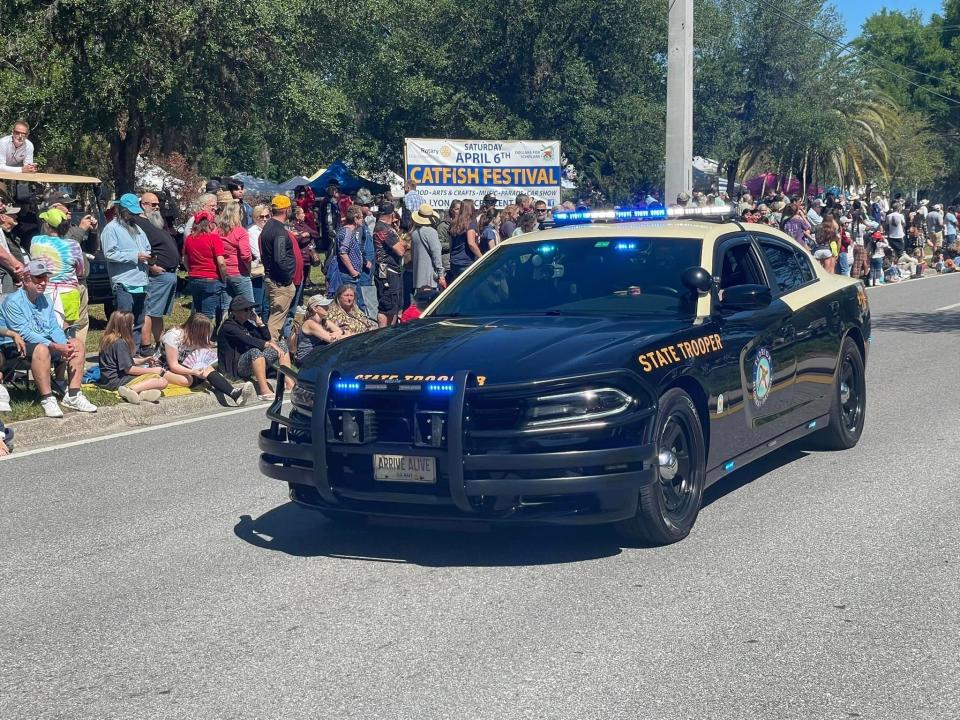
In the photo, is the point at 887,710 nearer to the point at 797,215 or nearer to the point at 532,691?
the point at 532,691

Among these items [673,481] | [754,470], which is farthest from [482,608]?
[754,470]

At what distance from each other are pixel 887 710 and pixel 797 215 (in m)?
19.3

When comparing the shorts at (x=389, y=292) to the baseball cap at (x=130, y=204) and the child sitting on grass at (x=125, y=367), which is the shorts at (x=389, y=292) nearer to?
the baseball cap at (x=130, y=204)

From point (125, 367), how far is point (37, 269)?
171 cm

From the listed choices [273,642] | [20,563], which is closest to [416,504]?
[273,642]

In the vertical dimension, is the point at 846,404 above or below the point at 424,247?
below

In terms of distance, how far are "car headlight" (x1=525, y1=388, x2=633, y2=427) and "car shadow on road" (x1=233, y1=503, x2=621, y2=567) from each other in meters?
0.59

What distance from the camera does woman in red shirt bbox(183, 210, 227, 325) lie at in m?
14.2

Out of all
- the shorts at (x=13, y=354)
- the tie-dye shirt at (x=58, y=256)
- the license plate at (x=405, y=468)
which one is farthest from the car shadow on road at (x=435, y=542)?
the tie-dye shirt at (x=58, y=256)

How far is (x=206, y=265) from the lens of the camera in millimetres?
14289

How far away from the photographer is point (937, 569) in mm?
6121

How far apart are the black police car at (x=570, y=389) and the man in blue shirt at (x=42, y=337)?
4.59m

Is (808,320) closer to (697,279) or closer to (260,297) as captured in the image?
(697,279)

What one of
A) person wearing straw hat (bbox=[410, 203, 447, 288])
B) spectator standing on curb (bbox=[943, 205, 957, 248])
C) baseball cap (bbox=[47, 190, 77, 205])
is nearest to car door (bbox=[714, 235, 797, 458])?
baseball cap (bbox=[47, 190, 77, 205])
